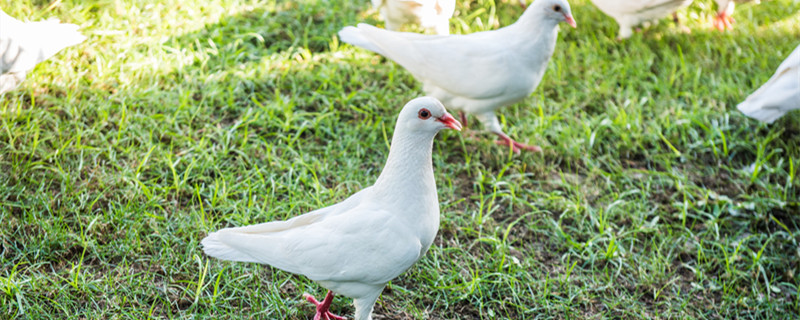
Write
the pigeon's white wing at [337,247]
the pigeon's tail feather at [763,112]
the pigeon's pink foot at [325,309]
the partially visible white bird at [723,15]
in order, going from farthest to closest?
1. the partially visible white bird at [723,15]
2. the pigeon's tail feather at [763,112]
3. the pigeon's pink foot at [325,309]
4. the pigeon's white wing at [337,247]

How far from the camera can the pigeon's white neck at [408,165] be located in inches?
103

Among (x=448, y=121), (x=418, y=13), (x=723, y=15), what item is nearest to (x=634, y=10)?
(x=723, y=15)

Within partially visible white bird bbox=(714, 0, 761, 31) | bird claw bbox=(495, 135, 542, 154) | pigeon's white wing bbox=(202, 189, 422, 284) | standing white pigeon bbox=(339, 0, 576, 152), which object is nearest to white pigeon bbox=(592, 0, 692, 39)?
partially visible white bird bbox=(714, 0, 761, 31)

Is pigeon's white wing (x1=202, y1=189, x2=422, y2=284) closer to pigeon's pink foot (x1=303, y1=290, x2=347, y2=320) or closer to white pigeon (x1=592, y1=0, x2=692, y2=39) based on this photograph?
pigeon's pink foot (x1=303, y1=290, x2=347, y2=320)

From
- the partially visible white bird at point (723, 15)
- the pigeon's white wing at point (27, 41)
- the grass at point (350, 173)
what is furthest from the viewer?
the partially visible white bird at point (723, 15)

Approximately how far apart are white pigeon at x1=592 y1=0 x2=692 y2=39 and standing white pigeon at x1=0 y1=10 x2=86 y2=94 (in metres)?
3.71

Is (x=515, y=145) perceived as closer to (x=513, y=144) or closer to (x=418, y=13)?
(x=513, y=144)

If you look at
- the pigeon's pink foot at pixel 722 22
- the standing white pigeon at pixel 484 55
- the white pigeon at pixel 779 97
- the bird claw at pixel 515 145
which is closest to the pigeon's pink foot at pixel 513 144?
the bird claw at pixel 515 145

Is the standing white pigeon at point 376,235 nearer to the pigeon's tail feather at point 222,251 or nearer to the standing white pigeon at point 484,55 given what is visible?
the pigeon's tail feather at point 222,251

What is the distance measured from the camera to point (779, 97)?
3.63m

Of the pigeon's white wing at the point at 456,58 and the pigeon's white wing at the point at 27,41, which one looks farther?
the pigeon's white wing at the point at 456,58

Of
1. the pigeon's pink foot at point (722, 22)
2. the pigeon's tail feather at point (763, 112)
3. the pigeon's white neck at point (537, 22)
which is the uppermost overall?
the pigeon's white neck at point (537, 22)

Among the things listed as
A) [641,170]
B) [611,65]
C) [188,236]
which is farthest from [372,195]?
[611,65]

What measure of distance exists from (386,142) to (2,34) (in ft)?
6.97
